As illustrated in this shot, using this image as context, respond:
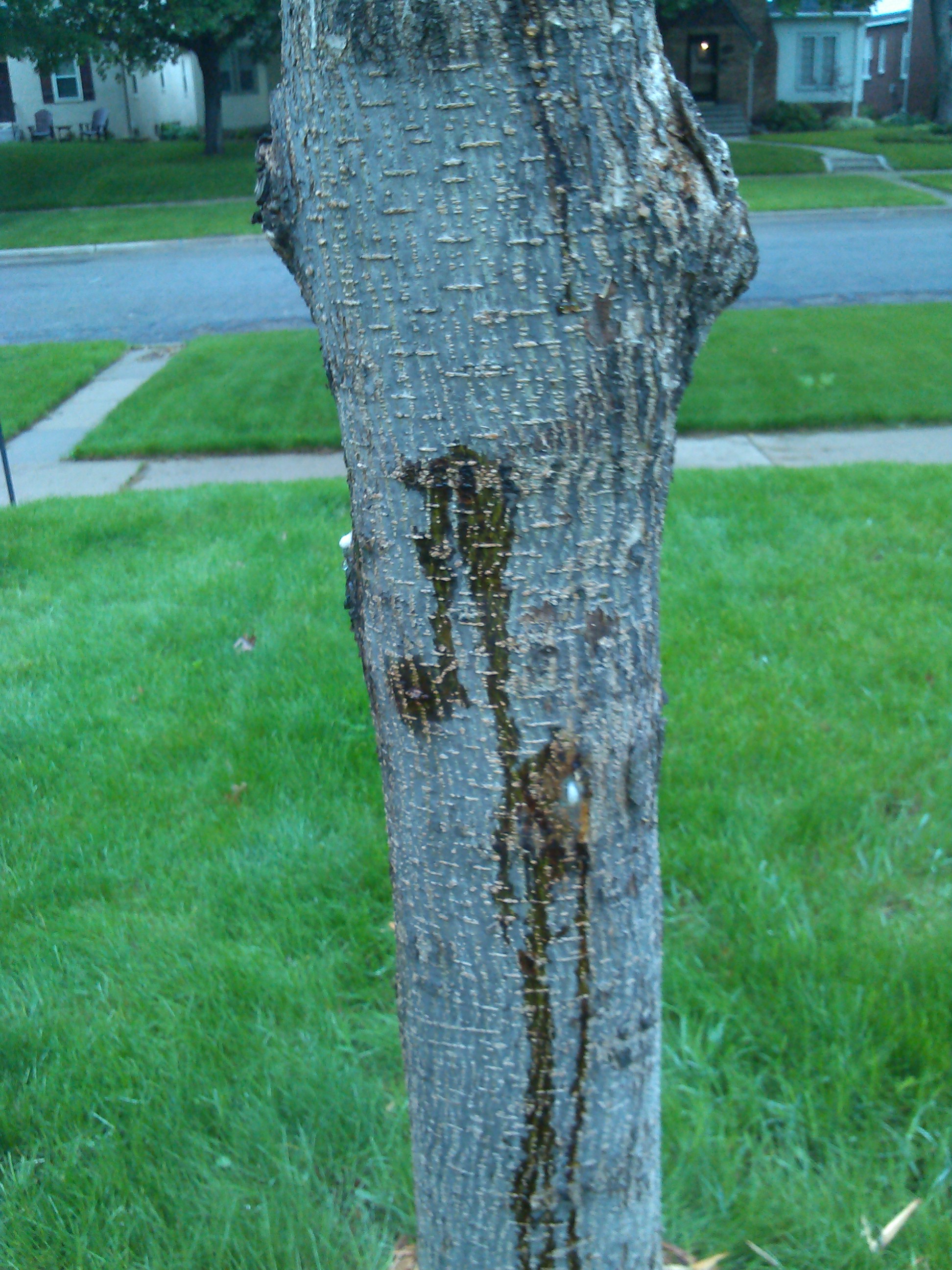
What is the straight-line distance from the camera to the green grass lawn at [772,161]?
83.0 feet

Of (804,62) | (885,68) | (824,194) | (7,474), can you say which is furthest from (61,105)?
(7,474)

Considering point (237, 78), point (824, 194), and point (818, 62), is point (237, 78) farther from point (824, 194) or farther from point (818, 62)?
point (824, 194)

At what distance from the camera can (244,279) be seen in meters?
15.0

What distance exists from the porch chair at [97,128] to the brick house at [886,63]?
2755cm

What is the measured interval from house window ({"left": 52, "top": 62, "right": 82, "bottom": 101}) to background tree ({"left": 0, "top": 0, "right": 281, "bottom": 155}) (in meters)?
7.30

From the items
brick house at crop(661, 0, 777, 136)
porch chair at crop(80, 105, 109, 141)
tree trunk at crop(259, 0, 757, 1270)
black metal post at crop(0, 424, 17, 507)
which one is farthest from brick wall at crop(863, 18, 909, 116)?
tree trunk at crop(259, 0, 757, 1270)

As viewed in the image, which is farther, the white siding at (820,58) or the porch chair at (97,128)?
the white siding at (820,58)

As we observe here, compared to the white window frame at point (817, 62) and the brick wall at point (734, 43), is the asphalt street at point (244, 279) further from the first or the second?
the white window frame at point (817, 62)

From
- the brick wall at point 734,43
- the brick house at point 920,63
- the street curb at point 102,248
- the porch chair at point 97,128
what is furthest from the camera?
the brick house at point 920,63

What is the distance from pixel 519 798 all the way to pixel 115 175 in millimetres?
30715

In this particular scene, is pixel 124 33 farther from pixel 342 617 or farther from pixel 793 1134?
pixel 793 1134

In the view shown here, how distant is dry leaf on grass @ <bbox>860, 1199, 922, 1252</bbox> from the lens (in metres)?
2.20

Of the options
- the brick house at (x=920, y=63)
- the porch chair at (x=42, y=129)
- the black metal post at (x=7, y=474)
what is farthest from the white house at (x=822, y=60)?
the black metal post at (x=7, y=474)

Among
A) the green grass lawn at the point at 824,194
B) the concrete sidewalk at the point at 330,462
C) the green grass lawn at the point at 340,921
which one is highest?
the green grass lawn at the point at 824,194
